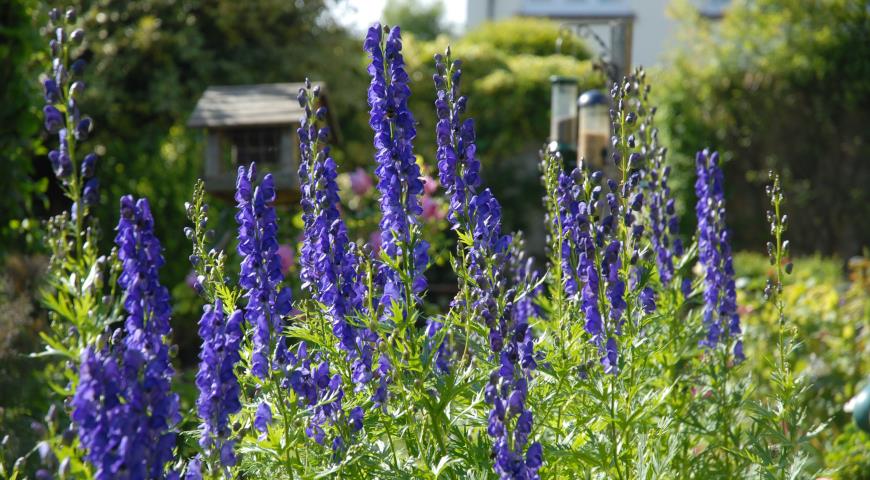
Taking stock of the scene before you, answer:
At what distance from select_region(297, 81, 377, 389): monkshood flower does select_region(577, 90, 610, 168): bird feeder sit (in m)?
3.25

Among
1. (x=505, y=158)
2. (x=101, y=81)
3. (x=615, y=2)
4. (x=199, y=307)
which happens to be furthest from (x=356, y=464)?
(x=615, y=2)

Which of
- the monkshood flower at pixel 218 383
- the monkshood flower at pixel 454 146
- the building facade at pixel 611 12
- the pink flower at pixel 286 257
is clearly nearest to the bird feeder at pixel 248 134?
the pink flower at pixel 286 257

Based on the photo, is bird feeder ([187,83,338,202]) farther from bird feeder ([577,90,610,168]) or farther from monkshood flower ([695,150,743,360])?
monkshood flower ([695,150,743,360])

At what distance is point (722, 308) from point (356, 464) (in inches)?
67.6

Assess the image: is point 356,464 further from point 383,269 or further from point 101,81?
A: point 101,81

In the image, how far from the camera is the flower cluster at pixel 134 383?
6.31 ft

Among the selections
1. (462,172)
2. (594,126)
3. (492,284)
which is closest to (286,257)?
(594,126)

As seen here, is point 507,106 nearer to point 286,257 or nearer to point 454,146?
point 286,257

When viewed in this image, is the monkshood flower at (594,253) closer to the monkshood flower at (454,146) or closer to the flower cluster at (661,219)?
the monkshood flower at (454,146)

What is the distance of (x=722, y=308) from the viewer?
3771mm

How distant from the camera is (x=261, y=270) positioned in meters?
2.63

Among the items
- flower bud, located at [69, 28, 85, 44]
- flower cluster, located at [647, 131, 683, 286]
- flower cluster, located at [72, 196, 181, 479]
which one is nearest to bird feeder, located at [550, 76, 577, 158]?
flower cluster, located at [647, 131, 683, 286]

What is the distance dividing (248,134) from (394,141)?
4119mm

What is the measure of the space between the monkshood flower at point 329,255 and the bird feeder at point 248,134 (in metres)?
3.37
